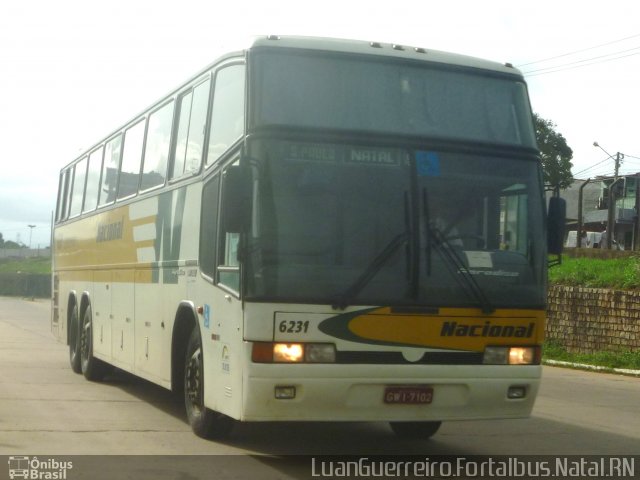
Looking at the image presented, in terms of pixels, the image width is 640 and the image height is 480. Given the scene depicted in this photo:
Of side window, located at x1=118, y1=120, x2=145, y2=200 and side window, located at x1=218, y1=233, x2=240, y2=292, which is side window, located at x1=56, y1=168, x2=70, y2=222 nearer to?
side window, located at x1=118, y1=120, x2=145, y2=200

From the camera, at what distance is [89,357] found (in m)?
16.0

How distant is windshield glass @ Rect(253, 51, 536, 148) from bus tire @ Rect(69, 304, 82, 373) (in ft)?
29.9

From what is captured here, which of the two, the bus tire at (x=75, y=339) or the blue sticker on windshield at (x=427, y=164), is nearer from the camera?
the blue sticker on windshield at (x=427, y=164)

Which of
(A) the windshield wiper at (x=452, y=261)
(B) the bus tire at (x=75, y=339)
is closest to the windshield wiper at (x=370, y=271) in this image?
(A) the windshield wiper at (x=452, y=261)

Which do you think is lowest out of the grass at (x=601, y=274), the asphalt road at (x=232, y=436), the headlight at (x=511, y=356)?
the asphalt road at (x=232, y=436)

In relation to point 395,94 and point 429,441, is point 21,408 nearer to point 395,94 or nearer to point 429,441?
point 429,441

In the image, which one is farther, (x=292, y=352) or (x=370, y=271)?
(x=370, y=271)

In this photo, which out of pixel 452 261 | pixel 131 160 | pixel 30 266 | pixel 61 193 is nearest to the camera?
pixel 452 261

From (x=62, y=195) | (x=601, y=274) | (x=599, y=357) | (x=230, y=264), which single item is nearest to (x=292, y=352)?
(x=230, y=264)

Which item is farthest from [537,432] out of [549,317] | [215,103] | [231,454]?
[549,317]

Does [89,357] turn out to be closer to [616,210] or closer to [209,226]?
[209,226]

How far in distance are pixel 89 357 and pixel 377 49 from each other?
840cm

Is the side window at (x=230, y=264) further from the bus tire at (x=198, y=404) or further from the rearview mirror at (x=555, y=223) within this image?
the rearview mirror at (x=555, y=223)

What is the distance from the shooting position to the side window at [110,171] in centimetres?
1500
